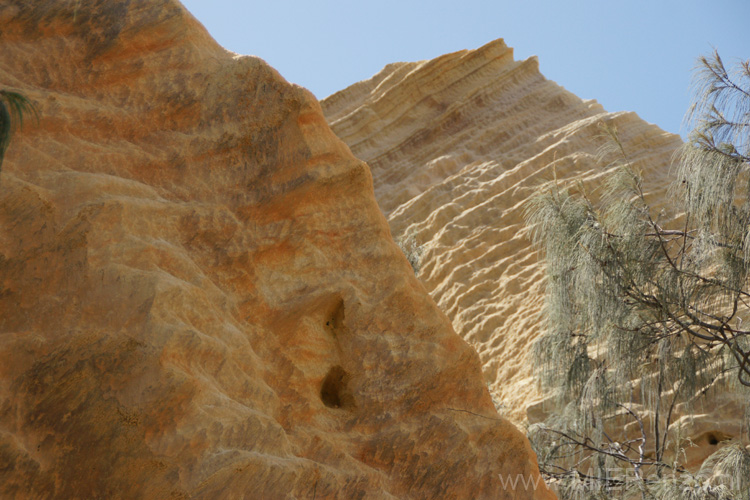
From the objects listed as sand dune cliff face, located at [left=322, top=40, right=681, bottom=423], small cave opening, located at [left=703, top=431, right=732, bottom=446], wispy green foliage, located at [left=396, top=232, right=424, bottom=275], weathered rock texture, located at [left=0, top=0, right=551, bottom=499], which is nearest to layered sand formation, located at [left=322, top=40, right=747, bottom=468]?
sand dune cliff face, located at [left=322, top=40, right=681, bottom=423]

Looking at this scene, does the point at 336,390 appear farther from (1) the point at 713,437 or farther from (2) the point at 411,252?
(2) the point at 411,252

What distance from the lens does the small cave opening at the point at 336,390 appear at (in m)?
3.15

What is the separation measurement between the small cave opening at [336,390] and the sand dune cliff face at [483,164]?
703 centimetres

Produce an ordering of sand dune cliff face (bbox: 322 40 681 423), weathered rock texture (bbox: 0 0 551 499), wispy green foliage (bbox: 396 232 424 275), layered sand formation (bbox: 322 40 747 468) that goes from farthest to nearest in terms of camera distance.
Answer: sand dune cliff face (bbox: 322 40 681 423), layered sand formation (bbox: 322 40 747 468), wispy green foliage (bbox: 396 232 424 275), weathered rock texture (bbox: 0 0 551 499)

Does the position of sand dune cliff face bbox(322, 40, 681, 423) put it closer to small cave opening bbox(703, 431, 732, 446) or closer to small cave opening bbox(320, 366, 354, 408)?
small cave opening bbox(703, 431, 732, 446)

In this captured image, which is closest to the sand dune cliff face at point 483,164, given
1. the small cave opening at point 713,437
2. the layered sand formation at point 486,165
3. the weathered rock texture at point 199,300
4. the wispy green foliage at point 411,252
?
the layered sand formation at point 486,165

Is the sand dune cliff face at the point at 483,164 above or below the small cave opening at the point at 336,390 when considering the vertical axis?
above

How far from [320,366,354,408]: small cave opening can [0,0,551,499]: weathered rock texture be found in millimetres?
10

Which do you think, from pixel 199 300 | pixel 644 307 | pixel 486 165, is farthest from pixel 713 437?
pixel 486 165

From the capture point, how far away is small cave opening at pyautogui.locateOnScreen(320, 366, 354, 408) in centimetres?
315

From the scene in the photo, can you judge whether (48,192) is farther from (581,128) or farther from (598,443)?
(581,128)

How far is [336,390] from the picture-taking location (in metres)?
3.21

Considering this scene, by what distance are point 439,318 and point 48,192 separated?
1.64 m

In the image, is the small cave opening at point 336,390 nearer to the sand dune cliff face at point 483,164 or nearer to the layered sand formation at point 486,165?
the layered sand formation at point 486,165
